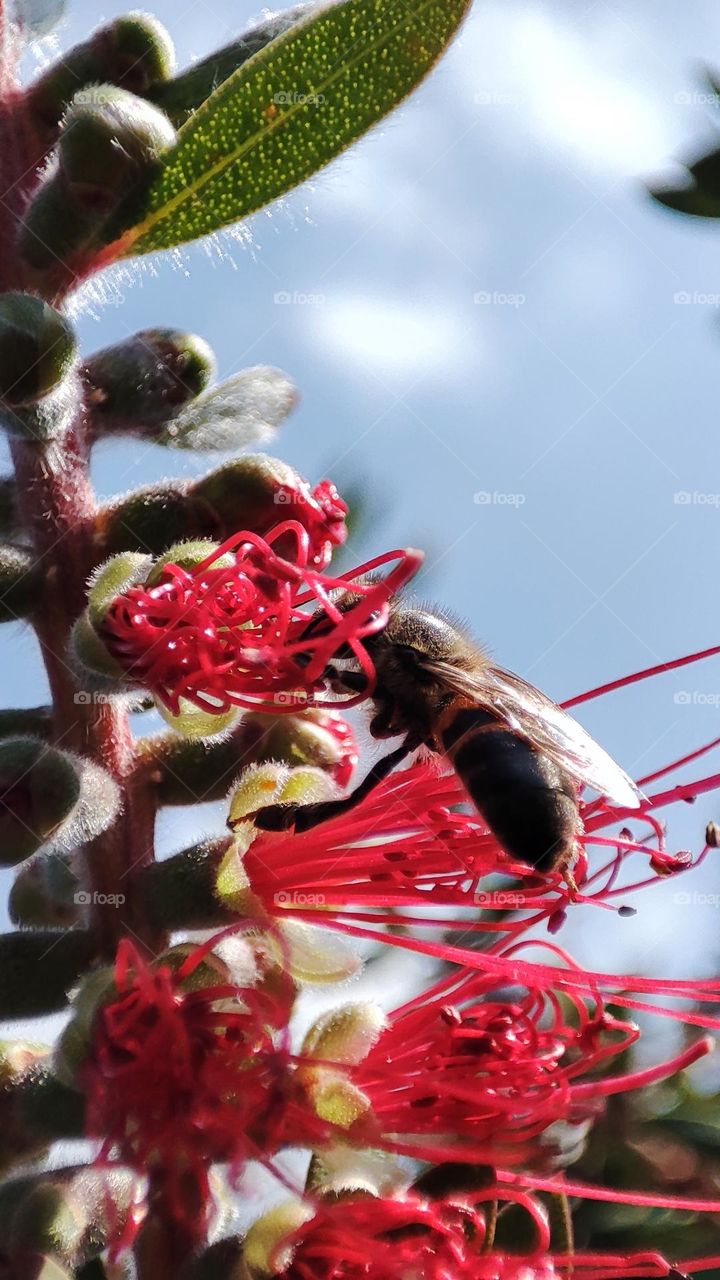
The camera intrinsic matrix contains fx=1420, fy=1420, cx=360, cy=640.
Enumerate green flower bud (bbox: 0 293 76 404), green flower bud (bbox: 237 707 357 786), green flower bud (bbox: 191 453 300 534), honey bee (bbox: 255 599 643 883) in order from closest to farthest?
green flower bud (bbox: 0 293 76 404) < honey bee (bbox: 255 599 643 883) < green flower bud (bbox: 191 453 300 534) < green flower bud (bbox: 237 707 357 786)

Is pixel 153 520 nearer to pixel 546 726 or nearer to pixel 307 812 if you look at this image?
pixel 307 812

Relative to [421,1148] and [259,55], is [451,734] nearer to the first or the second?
[421,1148]

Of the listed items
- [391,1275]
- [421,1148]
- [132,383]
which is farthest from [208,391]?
[391,1275]

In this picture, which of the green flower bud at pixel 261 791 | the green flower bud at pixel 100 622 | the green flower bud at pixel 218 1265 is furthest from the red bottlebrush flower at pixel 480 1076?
the green flower bud at pixel 100 622

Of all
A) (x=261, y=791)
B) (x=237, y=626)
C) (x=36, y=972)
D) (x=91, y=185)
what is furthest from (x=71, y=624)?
(x=91, y=185)

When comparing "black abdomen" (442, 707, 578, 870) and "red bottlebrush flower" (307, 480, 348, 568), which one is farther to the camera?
"red bottlebrush flower" (307, 480, 348, 568)

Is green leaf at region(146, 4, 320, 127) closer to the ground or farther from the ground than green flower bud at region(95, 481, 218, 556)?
farther from the ground

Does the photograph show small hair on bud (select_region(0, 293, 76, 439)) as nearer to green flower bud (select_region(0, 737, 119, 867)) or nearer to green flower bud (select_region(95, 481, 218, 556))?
green flower bud (select_region(95, 481, 218, 556))

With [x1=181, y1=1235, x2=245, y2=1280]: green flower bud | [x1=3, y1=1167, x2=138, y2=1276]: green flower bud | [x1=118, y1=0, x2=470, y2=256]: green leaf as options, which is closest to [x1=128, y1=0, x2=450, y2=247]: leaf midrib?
[x1=118, y1=0, x2=470, y2=256]: green leaf
